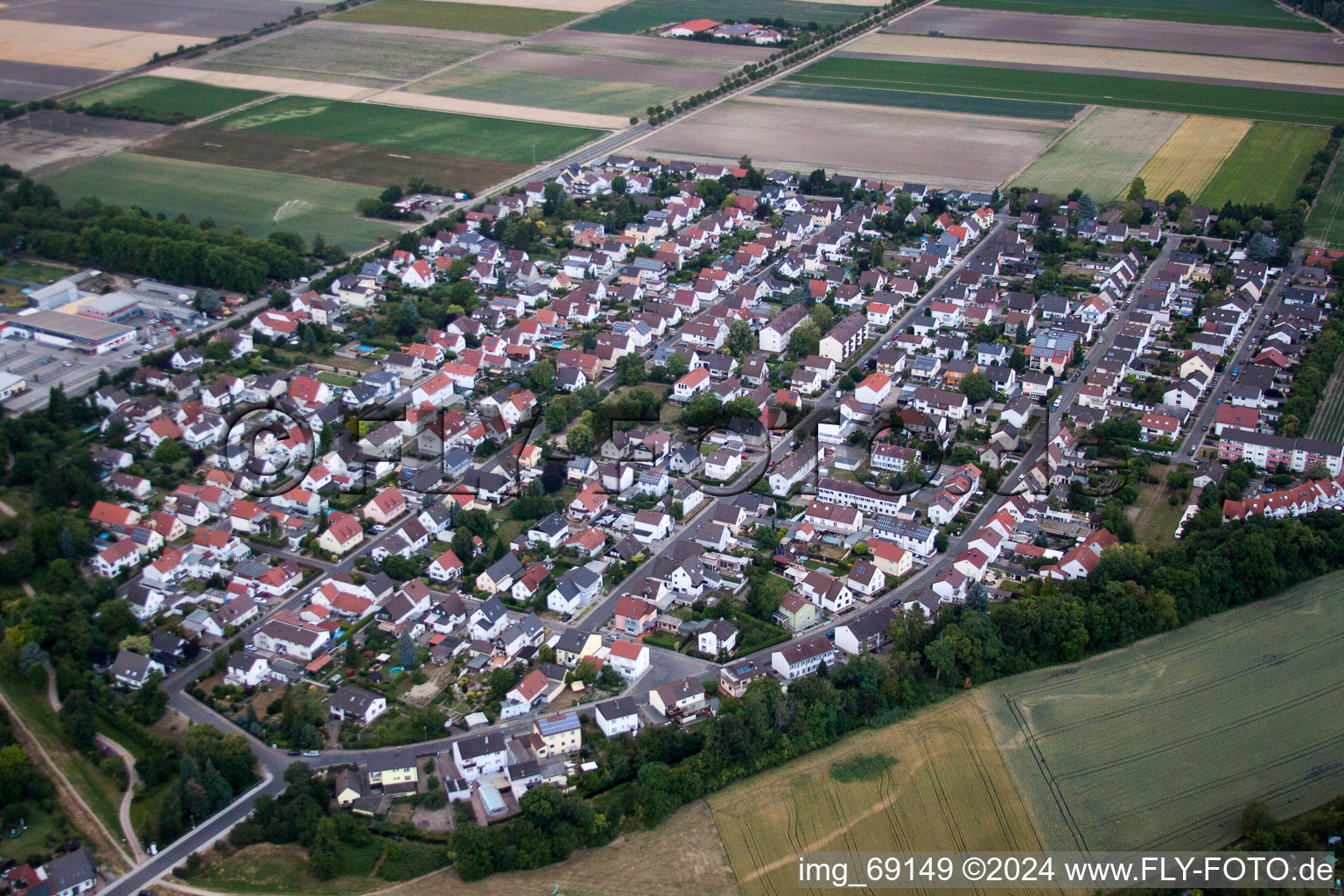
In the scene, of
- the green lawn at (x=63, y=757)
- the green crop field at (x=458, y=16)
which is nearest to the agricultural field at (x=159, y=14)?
the green crop field at (x=458, y=16)

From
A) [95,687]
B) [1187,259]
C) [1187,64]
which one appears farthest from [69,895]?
[1187,64]

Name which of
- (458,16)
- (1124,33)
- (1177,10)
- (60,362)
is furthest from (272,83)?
(1177,10)

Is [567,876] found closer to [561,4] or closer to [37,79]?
[37,79]

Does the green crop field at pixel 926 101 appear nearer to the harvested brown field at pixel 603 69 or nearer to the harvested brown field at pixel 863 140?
the harvested brown field at pixel 863 140

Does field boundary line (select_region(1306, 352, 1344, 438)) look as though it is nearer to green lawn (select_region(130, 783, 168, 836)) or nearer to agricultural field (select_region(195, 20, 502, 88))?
green lawn (select_region(130, 783, 168, 836))

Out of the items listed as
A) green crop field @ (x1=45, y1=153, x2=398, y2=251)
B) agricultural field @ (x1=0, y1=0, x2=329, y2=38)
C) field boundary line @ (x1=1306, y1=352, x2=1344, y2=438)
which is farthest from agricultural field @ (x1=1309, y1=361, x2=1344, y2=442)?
agricultural field @ (x1=0, y1=0, x2=329, y2=38)

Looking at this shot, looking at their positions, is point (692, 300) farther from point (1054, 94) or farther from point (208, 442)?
point (1054, 94)
